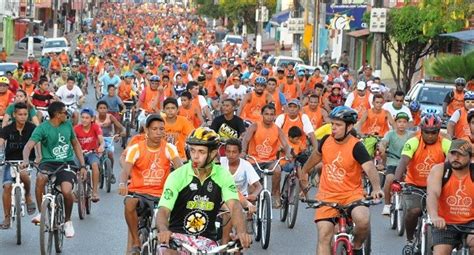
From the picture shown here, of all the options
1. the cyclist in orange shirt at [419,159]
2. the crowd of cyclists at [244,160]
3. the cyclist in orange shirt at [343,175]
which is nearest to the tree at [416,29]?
the crowd of cyclists at [244,160]

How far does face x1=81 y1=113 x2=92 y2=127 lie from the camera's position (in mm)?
18656

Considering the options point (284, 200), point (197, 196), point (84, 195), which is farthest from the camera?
point (84, 195)

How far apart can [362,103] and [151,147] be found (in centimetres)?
1191

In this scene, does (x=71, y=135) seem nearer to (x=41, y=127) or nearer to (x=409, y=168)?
Answer: (x=41, y=127)

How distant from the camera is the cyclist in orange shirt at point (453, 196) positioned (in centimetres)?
1139

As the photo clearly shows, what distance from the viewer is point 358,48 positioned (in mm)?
70000

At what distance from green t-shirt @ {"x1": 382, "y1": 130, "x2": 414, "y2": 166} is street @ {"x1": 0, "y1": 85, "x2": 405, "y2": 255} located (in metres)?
0.96

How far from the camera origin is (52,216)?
1416 cm

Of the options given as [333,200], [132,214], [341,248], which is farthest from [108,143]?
[341,248]

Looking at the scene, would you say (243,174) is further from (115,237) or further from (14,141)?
(14,141)

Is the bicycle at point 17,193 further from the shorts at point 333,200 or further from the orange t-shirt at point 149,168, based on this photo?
the shorts at point 333,200

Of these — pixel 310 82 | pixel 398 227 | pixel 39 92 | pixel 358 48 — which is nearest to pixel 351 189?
pixel 398 227

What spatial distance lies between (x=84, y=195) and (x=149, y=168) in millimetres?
5280

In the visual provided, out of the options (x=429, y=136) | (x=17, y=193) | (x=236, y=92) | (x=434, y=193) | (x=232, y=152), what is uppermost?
(x=429, y=136)
